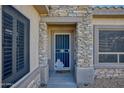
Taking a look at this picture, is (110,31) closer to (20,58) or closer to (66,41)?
(66,41)

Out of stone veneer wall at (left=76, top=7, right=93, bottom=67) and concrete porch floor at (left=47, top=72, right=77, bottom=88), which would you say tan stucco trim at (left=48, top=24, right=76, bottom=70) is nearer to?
concrete porch floor at (left=47, top=72, right=77, bottom=88)

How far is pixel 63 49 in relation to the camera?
1141cm

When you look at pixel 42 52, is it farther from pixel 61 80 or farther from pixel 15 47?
pixel 15 47

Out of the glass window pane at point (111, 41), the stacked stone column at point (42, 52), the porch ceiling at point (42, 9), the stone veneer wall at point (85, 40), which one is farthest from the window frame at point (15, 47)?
the glass window pane at point (111, 41)

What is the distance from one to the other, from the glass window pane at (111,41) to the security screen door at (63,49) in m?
1.92

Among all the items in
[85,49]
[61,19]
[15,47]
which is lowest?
[85,49]

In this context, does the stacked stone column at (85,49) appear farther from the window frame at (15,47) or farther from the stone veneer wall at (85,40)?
the window frame at (15,47)

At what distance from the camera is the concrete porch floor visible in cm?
874

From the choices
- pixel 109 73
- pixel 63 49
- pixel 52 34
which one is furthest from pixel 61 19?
pixel 109 73

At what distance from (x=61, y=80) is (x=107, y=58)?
268 cm

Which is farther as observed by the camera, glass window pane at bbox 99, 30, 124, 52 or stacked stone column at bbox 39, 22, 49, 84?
glass window pane at bbox 99, 30, 124, 52

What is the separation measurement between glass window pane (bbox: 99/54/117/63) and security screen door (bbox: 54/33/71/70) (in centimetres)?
185

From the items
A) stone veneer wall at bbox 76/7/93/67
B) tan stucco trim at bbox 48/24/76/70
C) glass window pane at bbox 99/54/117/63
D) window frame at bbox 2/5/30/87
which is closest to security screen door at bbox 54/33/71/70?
tan stucco trim at bbox 48/24/76/70

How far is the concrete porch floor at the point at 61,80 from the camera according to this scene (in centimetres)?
874
